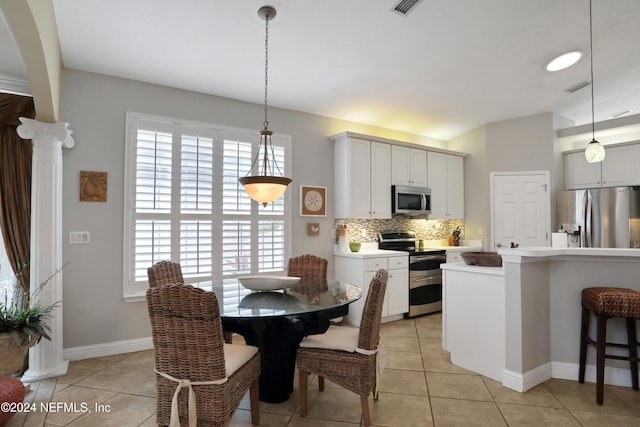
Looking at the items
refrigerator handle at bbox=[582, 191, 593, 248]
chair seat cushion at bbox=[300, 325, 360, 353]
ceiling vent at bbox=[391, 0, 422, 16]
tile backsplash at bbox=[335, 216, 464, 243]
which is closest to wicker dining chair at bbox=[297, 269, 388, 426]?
chair seat cushion at bbox=[300, 325, 360, 353]

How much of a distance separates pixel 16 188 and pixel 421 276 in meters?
4.59

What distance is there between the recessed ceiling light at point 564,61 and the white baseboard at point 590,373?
315 cm

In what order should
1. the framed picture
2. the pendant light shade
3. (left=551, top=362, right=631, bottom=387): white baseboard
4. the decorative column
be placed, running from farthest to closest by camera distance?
the framed picture → the pendant light shade → the decorative column → (left=551, top=362, right=631, bottom=387): white baseboard

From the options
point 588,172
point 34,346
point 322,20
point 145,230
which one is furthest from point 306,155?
point 588,172

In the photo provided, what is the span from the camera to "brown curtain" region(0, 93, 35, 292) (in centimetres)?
299

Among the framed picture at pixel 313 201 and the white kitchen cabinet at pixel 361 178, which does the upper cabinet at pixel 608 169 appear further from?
the framed picture at pixel 313 201

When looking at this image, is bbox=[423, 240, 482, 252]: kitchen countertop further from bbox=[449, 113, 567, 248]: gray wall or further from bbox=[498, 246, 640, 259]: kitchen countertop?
bbox=[498, 246, 640, 259]: kitchen countertop

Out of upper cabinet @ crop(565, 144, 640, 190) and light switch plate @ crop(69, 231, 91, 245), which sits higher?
upper cabinet @ crop(565, 144, 640, 190)

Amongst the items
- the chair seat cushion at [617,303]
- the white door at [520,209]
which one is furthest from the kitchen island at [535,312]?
the white door at [520,209]

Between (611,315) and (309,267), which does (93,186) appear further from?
(611,315)

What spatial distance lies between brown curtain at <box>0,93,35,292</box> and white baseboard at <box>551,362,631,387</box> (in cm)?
464

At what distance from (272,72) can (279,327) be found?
2.56m

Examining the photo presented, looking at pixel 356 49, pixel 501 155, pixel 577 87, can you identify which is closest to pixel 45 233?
pixel 356 49

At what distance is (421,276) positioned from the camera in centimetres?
471
